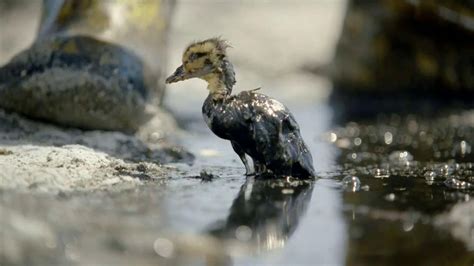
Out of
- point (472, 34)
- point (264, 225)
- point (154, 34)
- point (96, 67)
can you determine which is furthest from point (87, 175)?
point (472, 34)

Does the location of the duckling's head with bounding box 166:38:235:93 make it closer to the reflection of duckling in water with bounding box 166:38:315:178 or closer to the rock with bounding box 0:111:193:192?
the reflection of duckling in water with bounding box 166:38:315:178

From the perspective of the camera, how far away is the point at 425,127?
25.9ft

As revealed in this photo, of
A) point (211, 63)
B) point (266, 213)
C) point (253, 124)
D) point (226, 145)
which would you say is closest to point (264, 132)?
point (253, 124)

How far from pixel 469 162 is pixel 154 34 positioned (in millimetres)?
2279

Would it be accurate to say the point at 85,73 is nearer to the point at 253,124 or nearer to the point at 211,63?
the point at 211,63

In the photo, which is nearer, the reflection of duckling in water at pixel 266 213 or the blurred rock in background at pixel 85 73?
the reflection of duckling in water at pixel 266 213

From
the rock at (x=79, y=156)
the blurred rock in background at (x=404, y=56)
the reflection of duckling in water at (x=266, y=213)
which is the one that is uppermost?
the blurred rock in background at (x=404, y=56)

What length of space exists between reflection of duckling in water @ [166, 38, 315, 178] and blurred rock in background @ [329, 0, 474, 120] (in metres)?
3.88

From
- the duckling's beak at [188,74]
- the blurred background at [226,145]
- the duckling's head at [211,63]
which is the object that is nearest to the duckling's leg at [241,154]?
the blurred background at [226,145]

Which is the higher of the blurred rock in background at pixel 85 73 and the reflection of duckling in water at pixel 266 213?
the blurred rock in background at pixel 85 73

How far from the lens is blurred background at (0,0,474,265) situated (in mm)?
3605

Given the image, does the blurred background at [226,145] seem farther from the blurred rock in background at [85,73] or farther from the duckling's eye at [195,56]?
the duckling's eye at [195,56]

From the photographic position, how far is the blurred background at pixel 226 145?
361 centimetres

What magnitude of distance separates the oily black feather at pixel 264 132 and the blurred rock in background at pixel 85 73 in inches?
48.8
